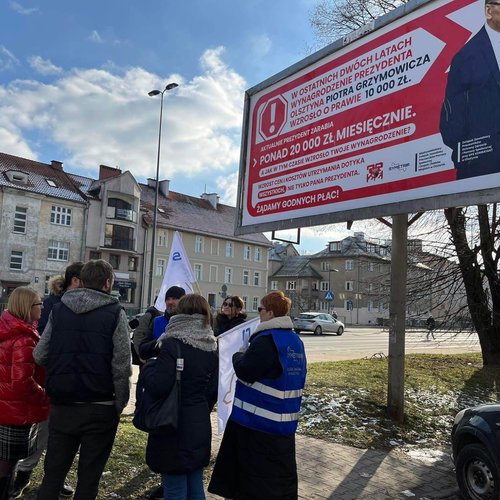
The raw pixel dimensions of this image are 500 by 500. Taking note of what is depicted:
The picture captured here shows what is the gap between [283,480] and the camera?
3625 mm

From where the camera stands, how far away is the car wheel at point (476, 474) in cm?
439

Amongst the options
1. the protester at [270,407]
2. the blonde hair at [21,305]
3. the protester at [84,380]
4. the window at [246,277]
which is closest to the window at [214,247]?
the window at [246,277]

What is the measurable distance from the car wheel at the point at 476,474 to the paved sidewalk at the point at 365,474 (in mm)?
353

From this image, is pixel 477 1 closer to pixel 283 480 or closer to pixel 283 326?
pixel 283 326

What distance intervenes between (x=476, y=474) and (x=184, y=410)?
2.95m

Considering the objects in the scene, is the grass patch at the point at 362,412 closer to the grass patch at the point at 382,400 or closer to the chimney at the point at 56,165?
the grass patch at the point at 382,400

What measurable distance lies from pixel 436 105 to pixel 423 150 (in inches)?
20.1

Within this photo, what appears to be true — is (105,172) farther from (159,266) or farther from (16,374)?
(16,374)

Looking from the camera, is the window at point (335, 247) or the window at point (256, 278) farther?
the window at point (335, 247)

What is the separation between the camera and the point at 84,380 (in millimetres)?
3412

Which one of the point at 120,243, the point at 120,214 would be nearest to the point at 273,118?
the point at 120,214

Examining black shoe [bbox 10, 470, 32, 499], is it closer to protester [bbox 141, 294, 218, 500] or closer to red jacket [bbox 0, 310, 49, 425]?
red jacket [bbox 0, 310, 49, 425]

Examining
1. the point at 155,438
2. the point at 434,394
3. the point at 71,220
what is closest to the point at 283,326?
the point at 155,438

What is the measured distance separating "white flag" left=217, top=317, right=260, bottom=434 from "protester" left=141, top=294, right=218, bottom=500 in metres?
0.89
